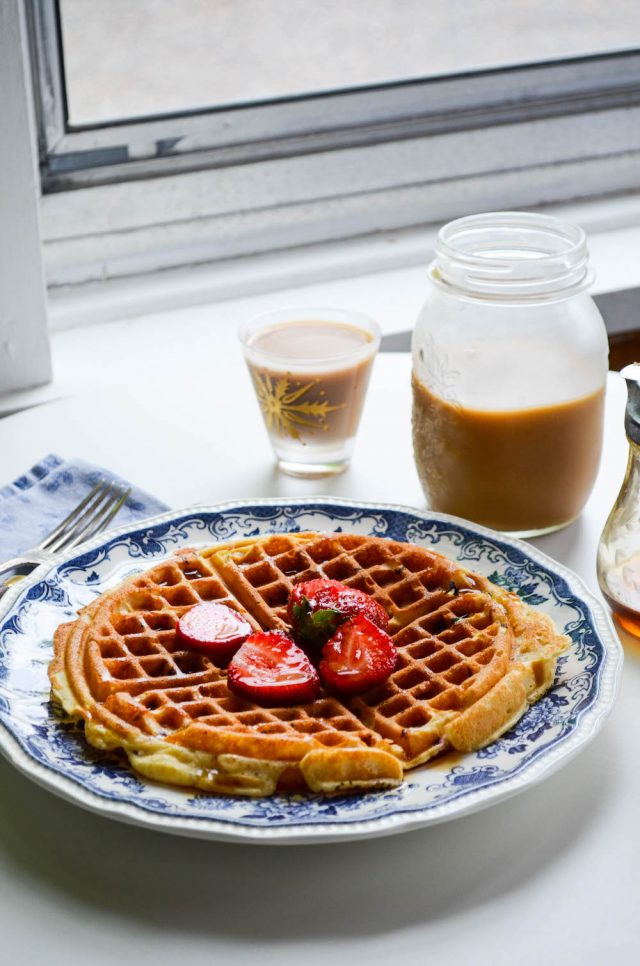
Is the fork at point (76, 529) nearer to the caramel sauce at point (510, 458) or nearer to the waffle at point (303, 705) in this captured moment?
the waffle at point (303, 705)

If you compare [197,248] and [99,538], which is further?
[197,248]

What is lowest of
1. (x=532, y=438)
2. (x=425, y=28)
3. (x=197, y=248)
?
(x=197, y=248)

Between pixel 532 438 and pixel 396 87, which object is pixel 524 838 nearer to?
pixel 532 438

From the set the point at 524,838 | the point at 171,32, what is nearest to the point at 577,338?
the point at 524,838

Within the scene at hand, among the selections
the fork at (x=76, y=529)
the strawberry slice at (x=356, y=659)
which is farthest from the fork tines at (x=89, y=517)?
the strawberry slice at (x=356, y=659)

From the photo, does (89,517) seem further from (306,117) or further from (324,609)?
(306,117)

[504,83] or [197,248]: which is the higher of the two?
[504,83]

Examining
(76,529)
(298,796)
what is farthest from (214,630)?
(76,529)

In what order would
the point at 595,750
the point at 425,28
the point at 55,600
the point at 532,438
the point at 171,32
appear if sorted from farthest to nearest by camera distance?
the point at 425,28, the point at 171,32, the point at 532,438, the point at 55,600, the point at 595,750
